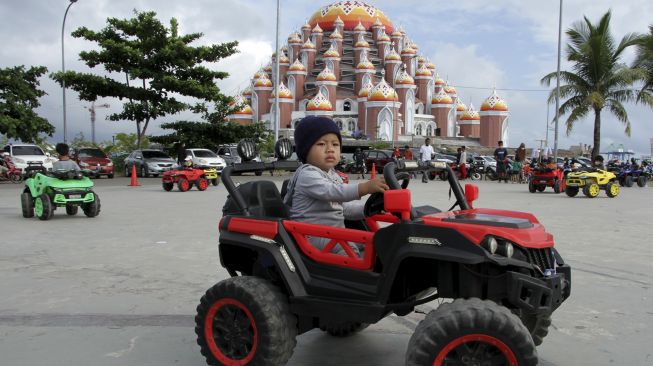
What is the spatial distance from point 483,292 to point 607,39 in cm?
3076

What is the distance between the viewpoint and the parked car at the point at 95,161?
2694cm

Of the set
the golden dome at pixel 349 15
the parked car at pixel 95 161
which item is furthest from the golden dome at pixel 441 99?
the parked car at pixel 95 161

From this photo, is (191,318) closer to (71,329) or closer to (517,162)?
(71,329)

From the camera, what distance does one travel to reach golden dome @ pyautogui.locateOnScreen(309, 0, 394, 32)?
3093 inches

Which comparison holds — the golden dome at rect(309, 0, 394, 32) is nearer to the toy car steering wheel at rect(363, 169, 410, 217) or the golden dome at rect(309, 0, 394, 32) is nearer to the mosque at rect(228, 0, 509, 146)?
the mosque at rect(228, 0, 509, 146)

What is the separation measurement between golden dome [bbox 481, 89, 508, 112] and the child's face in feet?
222

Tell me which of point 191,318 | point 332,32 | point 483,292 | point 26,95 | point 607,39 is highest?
point 332,32

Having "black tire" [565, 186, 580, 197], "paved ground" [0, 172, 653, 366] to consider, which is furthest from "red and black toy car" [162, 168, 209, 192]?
"black tire" [565, 186, 580, 197]

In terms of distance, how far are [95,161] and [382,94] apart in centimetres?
4135

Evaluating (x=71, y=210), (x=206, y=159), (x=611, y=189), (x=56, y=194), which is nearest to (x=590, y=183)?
(x=611, y=189)

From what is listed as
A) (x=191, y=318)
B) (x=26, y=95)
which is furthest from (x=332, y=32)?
(x=191, y=318)

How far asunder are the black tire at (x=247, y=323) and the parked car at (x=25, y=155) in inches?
882

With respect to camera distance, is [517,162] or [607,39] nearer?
[517,162]

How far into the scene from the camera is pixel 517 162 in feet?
88.3
